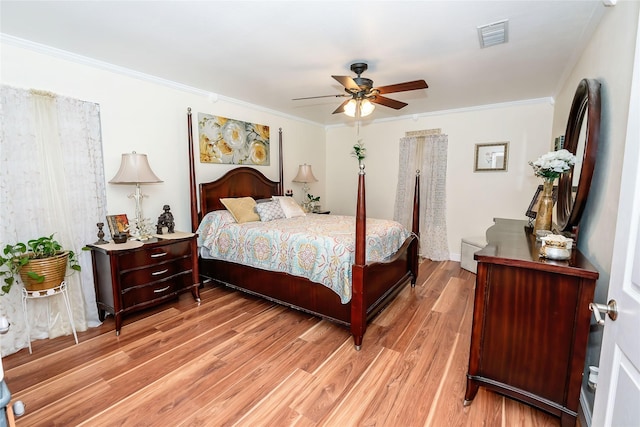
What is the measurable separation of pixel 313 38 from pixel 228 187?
7.42 feet

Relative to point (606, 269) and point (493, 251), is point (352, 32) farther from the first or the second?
point (606, 269)

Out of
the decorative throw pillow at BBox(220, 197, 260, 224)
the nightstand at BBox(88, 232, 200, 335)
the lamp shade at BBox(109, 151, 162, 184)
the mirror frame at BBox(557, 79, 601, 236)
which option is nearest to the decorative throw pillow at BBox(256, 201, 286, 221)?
the decorative throw pillow at BBox(220, 197, 260, 224)

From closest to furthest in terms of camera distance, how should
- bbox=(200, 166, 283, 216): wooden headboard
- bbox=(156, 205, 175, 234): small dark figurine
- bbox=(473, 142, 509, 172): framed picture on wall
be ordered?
bbox=(156, 205, 175, 234): small dark figurine
bbox=(200, 166, 283, 216): wooden headboard
bbox=(473, 142, 509, 172): framed picture on wall

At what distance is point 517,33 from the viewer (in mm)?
2254

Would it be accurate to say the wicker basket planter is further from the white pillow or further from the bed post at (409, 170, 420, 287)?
the bed post at (409, 170, 420, 287)

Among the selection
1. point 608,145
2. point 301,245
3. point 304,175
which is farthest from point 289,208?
point 608,145

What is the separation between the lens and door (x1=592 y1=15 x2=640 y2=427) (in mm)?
825

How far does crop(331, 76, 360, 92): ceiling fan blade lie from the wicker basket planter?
2699 millimetres

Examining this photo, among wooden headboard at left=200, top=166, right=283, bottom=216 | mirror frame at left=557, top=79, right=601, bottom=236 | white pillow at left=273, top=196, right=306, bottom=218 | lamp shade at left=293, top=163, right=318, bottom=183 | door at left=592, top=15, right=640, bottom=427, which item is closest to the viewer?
door at left=592, top=15, right=640, bottom=427

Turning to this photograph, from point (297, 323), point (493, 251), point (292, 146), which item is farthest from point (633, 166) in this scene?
point (292, 146)

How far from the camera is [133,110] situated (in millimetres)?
3111

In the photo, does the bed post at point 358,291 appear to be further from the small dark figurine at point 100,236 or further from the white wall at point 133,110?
the white wall at point 133,110

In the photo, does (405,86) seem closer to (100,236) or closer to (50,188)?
(100,236)

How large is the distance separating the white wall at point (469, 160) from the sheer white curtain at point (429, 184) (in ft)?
0.36
